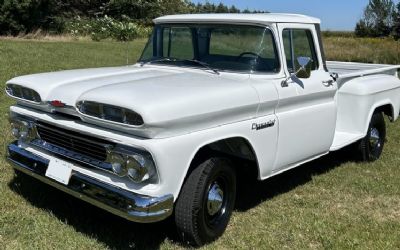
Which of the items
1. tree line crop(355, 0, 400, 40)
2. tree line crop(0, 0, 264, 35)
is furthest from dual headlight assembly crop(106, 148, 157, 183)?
tree line crop(355, 0, 400, 40)

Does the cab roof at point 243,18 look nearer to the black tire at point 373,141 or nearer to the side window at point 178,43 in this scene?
the side window at point 178,43

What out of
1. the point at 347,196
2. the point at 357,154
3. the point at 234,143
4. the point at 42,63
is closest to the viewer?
the point at 234,143

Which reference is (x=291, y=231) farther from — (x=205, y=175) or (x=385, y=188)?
(x=385, y=188)

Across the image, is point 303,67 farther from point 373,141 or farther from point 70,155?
point 373,141

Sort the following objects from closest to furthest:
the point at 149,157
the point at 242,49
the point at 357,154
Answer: the point at 149,157 → the point at 242,49 → the point at 357,154

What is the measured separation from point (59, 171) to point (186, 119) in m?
1.08

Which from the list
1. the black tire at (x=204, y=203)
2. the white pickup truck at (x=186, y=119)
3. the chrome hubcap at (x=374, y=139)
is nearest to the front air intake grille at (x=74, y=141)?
the white pickup truck at (x=186, y=119)

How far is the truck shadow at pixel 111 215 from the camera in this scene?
3.96m

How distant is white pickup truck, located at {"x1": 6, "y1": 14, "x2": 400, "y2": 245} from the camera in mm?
3363

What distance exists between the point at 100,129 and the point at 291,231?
6.14ft

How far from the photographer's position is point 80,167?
3701mm

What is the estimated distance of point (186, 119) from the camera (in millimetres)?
3439

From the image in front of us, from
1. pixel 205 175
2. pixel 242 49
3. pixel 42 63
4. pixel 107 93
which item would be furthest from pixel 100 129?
pixel 42 63

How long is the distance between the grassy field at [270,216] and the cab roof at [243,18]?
5.65ft
